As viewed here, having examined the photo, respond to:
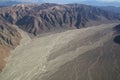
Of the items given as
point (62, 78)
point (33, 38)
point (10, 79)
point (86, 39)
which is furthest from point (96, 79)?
point (33, 38)

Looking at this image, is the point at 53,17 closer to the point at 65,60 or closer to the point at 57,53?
the point at 57,53

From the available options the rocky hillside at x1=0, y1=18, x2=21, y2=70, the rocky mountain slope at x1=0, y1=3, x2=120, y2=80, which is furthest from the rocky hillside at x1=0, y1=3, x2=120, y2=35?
the rocky hillside at x1=0, y1=18, x2=21, y2=70

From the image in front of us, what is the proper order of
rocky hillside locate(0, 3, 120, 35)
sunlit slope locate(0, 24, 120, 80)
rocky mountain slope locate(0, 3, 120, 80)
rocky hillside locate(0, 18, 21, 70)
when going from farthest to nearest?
rocky hillside locate(0, 3, 120, 35), rocky hillside locate(0, 18, 21, 70), rocky mountain slope locate(0, 3, 120, 80), sunlit slope locate(0, 24, 120, 80)

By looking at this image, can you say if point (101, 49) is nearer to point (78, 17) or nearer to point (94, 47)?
point (94, 47)

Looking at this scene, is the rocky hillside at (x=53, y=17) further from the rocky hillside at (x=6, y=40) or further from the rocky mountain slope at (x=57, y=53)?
the rocky hillside at (x=6, y=40)

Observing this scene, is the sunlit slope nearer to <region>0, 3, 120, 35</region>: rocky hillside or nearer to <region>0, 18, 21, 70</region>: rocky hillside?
<region>0, 18, 21, 70</region>: rocky hillside

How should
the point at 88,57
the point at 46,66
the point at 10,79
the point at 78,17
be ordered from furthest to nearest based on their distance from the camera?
the point at 78,17 < the point at 88,57 < the point at 46,66 < the point at 10,79
